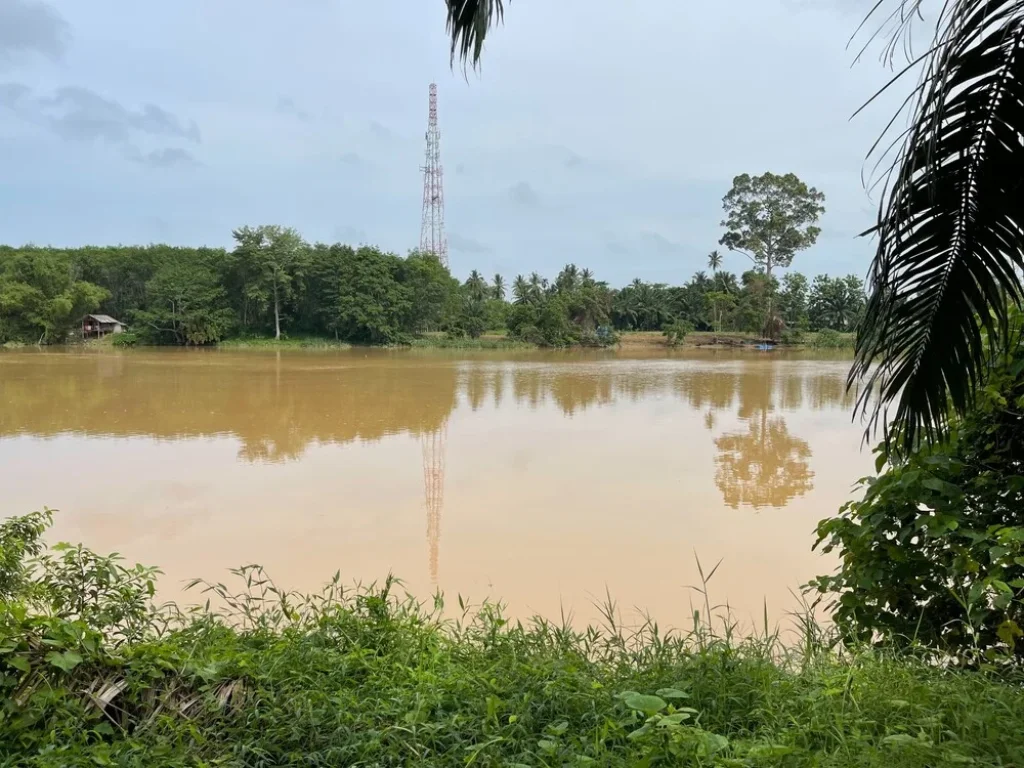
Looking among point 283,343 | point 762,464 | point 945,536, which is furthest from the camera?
point 283,343

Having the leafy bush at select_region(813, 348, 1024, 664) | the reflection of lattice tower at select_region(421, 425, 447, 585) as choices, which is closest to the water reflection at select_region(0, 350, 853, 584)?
the reflection of lattice tower at select_region(421, 425, 447, 585)

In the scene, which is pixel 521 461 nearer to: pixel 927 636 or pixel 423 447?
pixel 423 447

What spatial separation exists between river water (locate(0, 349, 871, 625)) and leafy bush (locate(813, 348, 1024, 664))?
1.46 metres

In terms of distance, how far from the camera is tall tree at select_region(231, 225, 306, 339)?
2942cm

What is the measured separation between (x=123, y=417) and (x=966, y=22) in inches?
420

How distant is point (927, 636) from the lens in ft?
5.82

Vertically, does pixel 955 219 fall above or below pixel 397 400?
above

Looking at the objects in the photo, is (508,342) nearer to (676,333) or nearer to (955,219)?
(676,333)

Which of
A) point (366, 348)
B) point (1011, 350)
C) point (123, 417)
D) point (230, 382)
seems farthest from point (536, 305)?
point (1011, 350)

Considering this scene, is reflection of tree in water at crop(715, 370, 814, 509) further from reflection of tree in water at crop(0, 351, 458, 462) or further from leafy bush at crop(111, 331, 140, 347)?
leafy bush at crop(111, 331, 140, 347)

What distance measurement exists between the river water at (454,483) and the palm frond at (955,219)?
201 cm

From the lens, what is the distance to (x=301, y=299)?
30562 millimetres

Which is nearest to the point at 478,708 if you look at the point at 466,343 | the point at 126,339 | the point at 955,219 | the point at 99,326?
the point at 955,219

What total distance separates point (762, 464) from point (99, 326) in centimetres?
3055
